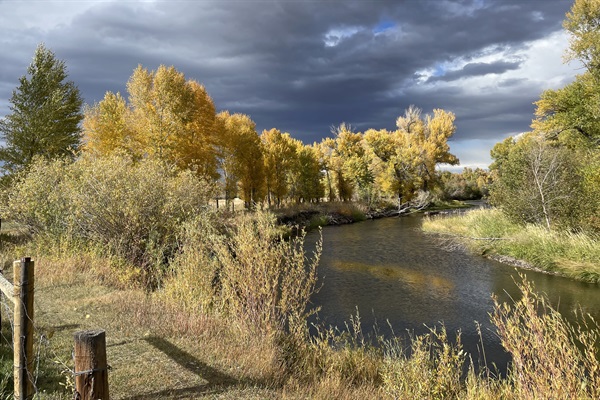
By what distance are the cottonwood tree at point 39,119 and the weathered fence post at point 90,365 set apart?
2480 centimetres

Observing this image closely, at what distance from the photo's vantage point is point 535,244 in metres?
17.4

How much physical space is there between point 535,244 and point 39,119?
95.1ft

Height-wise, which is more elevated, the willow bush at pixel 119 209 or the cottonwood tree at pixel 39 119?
the cottonwood tree at pixel 39 119

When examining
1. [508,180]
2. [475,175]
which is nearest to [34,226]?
[508,180]

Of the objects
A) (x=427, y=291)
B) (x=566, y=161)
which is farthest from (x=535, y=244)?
(x=427, y=291)

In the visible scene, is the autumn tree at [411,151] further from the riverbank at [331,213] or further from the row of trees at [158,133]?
the row of trees at [158,133]

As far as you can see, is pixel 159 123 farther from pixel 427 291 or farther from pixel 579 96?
pixel 579 96

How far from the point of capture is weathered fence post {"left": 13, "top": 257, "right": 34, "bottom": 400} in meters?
3.53

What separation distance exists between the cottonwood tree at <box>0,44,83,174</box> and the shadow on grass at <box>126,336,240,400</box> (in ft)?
73.5

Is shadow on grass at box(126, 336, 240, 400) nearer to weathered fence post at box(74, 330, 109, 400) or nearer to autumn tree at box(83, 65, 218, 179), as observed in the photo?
weathered fence post at box(74, 330, 109, 400)

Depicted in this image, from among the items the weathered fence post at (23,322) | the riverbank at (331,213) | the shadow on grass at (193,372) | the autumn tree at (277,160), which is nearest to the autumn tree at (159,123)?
the riverbank at (331,213)

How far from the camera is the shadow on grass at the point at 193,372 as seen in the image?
467 cm

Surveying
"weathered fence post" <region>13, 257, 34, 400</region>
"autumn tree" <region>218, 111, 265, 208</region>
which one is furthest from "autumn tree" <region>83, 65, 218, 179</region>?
"weathered fence post" <region>13, 257, 34, 400</region>

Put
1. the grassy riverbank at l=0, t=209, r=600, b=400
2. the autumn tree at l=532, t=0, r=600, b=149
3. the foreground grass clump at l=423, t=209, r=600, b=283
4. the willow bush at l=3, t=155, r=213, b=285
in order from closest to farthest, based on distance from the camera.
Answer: the grassy riverbank at l=0, t=209, r=600, b=400
the willow bush at l=3, t=155, r=213, b=285
the foreground grass clump at l=423, t=209, r=600, b=283
the autumn tree at l=532, t=0, r=600, b=149
